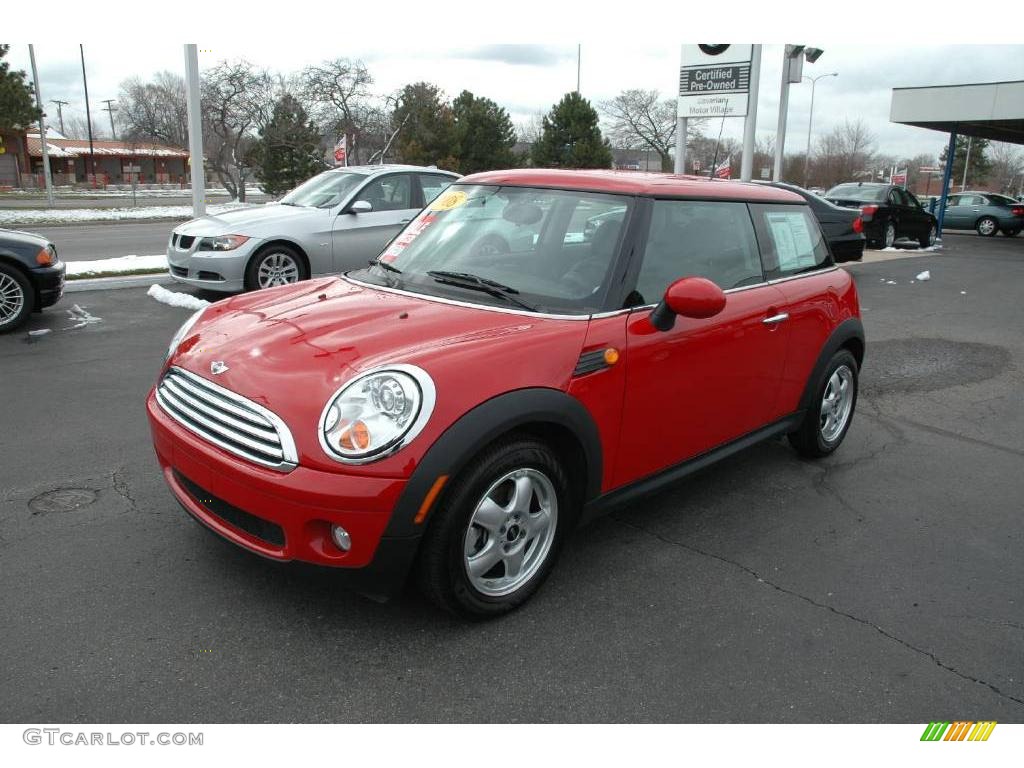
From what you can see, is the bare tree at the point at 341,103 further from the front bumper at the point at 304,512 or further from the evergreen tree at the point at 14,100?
the front bumper at the point at 304,512

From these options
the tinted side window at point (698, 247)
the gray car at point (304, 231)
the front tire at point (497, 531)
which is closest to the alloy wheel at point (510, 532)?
the front tire at point (497, 531)

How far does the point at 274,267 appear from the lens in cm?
887

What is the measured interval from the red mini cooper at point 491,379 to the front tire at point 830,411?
1.14 feet

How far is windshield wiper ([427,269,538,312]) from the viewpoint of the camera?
10.8ft

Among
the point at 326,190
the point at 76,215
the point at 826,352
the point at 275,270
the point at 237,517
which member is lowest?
the point at 76,215

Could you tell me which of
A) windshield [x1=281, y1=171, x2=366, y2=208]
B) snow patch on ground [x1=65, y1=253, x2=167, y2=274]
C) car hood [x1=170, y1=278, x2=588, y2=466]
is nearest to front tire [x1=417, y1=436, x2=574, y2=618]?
car hood [x1=170, y1=278, x2=588, y2=466]

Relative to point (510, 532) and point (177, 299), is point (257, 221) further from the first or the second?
point (510, 532)

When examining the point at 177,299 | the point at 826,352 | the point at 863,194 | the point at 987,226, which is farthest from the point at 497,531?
the point at 987,226

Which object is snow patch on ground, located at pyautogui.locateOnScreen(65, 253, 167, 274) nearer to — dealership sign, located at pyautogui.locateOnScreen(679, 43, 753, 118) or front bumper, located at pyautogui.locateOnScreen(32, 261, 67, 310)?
front bumper, located at pyautogui.locateOnScreen(32, 261, 67, 310)

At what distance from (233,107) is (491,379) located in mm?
34943

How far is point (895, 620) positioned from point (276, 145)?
32215 millimetres

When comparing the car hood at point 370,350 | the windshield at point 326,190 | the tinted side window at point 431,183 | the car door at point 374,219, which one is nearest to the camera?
the car hood at point 370,350
